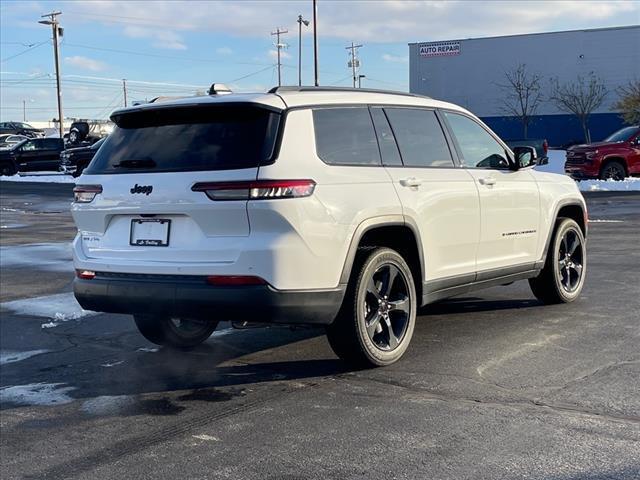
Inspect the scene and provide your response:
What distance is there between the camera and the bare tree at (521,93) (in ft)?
210

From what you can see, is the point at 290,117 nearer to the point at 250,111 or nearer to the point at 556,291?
the point at 250,111

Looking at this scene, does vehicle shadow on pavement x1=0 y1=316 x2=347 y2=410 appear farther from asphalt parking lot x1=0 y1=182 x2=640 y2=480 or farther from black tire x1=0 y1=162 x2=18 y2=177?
black tire x1=0 y1=162 x2=18 y2=177

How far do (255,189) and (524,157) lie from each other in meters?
3.23

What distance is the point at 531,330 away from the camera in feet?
21.9

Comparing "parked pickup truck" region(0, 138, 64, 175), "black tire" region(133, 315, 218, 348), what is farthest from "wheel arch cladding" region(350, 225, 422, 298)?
"parked pickup truck" region(0, 138, 64, 175)

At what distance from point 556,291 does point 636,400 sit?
9.34 feet

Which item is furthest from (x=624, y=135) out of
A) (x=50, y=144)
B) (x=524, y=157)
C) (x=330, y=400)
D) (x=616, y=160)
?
(x=50, y=144)

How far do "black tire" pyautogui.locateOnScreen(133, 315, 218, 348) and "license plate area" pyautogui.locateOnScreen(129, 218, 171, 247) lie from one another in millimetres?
1184

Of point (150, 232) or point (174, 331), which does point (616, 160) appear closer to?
point (174, 331)

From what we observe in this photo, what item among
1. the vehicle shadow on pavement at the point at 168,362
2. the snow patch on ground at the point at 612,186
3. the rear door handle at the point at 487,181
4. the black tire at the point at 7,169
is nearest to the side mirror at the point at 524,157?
the rear door handle at the point at 487,181

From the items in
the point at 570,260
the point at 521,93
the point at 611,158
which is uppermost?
Result: the point at 521,93

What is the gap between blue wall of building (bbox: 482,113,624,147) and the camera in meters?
63.0

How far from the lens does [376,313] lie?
5637mm

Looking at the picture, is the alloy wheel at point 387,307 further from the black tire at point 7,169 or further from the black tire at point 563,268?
the black tire at point 7,169
